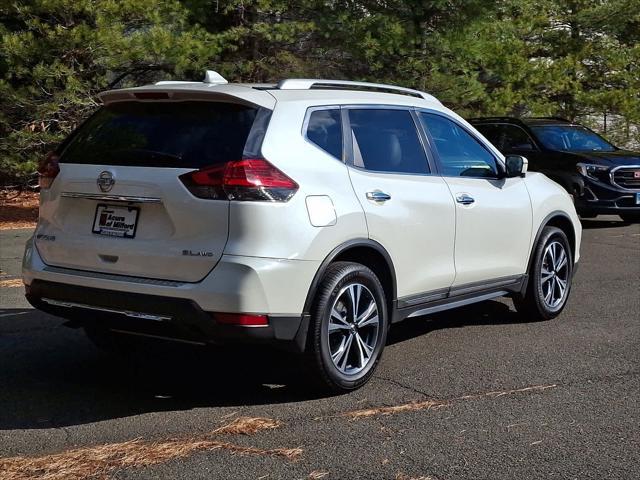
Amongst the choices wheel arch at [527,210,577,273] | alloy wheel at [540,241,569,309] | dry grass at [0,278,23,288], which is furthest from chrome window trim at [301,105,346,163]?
dry grass at [0,278,23,288]

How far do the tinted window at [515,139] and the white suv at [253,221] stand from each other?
9.74 meters

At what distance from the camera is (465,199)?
21.7ft

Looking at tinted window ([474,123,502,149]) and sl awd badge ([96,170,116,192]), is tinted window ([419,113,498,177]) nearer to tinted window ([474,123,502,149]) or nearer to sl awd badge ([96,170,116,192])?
sl awd badge ([96,170,116,192])

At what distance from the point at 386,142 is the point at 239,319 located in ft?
5.83

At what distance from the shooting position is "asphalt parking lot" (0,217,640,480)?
14.8 feet

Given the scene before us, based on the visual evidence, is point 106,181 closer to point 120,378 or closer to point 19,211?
point 120,378

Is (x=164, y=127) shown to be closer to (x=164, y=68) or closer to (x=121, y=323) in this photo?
(x=121, y=323)

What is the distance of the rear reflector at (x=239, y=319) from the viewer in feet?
16.5

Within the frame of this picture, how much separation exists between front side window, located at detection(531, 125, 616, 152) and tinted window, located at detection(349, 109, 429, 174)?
31.7 feet

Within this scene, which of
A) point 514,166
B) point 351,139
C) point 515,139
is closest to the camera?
point 351,139

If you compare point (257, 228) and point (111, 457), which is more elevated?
point (257, 228)

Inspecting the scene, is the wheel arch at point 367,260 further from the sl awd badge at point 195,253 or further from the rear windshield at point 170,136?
the rear windshield at point 170,136

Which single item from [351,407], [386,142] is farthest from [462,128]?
[351,407]

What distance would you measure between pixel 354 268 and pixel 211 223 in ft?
3.12
